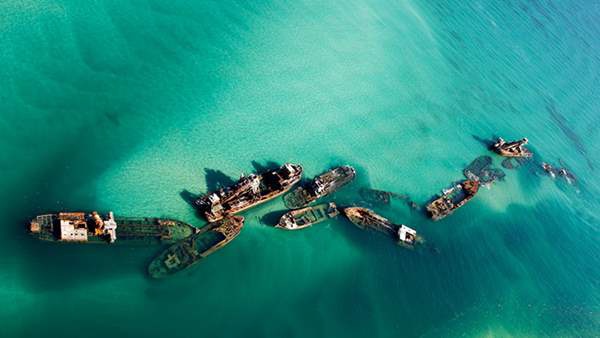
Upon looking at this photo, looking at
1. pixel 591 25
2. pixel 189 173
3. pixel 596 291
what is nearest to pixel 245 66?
pixel 189 173

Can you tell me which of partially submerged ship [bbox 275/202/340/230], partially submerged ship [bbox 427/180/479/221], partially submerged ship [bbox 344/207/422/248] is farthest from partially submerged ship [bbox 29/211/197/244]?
partially submerged ship [bbox 427/180/479/221]

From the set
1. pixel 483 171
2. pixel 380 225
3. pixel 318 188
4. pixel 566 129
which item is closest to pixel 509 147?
pixel 483 171

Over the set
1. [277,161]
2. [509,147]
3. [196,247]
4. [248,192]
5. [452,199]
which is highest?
[277,161]

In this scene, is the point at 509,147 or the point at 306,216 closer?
the point at 306,216

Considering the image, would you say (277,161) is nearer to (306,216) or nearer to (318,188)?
(318,188)

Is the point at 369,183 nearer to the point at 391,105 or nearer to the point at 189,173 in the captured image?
the point at 391,105

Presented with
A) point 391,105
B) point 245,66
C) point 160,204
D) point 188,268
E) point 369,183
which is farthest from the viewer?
point 391,105

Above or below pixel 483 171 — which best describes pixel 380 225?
below
